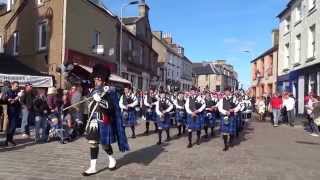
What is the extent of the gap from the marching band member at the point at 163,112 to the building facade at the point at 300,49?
15005 millimetres

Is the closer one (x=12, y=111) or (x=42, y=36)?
(x=12, y=111)

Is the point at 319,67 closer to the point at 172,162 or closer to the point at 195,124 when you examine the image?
the point at 195,124

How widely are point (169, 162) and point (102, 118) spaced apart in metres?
2.21

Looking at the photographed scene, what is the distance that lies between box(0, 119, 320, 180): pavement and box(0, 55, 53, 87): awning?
8.34 metres

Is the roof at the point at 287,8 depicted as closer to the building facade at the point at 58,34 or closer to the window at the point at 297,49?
the window at the point at 297,49

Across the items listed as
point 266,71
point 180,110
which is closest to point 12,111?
point 180,110

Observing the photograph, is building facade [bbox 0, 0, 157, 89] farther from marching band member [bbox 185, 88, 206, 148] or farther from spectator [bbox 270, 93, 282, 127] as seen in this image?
marching band member [bbox 185, 88, 206, 148]

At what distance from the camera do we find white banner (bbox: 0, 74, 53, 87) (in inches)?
860

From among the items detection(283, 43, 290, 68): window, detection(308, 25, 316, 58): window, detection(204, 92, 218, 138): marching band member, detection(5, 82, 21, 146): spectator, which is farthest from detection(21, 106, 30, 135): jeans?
detection(283, 43, 290, 68): window

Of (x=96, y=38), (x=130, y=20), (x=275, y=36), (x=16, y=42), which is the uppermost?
(x=130, y=20)

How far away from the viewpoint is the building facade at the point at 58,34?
90.7 feet

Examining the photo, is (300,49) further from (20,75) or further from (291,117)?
(20,75)

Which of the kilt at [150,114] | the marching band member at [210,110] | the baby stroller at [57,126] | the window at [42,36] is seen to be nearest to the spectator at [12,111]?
the baby stroller at [57,126]

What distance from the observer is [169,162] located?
10898mm
